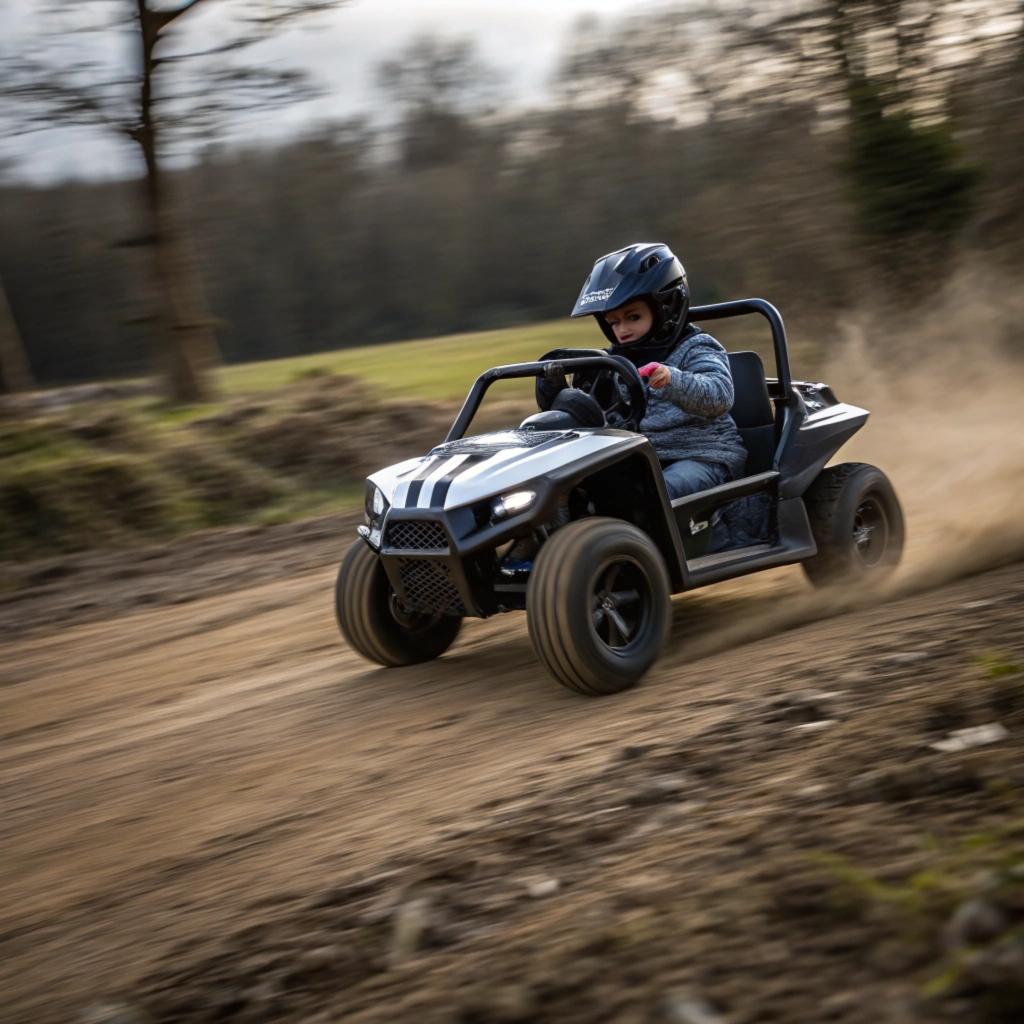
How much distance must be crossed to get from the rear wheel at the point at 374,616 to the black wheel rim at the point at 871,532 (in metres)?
2.08

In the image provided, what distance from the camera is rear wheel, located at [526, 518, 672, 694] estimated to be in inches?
170

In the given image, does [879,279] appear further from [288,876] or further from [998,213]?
[288,876]

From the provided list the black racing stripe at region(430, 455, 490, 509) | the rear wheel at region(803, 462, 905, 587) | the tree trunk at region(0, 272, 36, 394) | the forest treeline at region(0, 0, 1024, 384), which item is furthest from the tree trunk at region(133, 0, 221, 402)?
the black racing stripe at region(430, 455, 490, 509)

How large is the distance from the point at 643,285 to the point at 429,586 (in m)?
1.64

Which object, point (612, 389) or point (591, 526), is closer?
point (591, 526)

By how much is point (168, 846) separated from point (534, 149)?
22849 millimetres

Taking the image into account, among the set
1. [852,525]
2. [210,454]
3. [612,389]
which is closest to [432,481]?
[612,389]

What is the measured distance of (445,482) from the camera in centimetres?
459

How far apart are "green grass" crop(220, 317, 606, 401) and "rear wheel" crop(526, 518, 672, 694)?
11036 mm

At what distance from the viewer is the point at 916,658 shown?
404 cm

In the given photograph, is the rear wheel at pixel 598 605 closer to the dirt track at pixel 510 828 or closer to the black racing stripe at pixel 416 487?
the dirt track at pixel 510 828

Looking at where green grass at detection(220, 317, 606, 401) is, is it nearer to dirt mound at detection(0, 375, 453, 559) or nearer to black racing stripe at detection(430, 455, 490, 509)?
dirt mound at detection(0, 375, 453, 559)

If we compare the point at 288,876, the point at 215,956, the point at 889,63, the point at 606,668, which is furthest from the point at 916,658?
the point at 889,63

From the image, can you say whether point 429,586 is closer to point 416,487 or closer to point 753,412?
point 416,487
